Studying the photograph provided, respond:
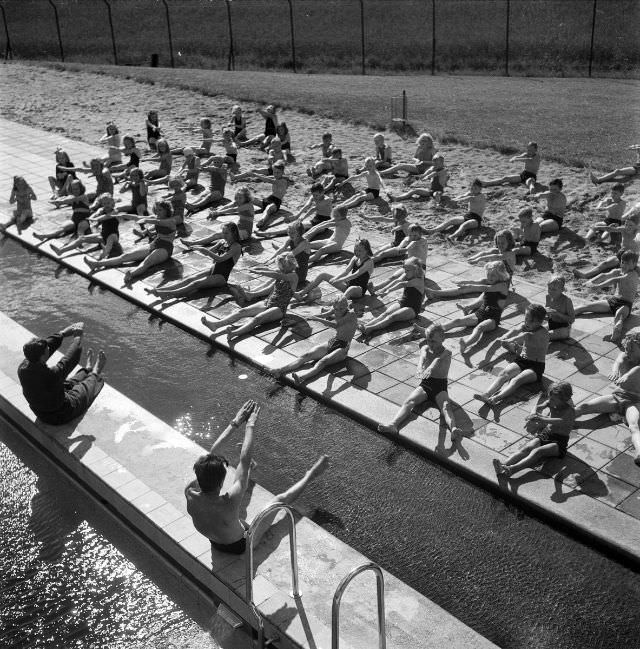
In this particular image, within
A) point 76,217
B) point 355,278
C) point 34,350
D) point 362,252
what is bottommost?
point 355,278

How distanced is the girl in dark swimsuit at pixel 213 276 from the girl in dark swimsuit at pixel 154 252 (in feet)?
2.89

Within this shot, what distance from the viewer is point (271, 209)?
1717cm

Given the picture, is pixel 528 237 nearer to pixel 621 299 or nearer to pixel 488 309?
pixel 621 299

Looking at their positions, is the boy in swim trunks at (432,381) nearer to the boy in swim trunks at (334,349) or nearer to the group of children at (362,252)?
the group of children at (362,252)

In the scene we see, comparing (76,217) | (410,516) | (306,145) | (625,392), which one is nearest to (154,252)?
(76,217)

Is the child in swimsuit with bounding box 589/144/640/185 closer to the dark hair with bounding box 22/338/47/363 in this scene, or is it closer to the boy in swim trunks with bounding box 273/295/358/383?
A: the boy in swim trunks with bounding box 273/295/358/383

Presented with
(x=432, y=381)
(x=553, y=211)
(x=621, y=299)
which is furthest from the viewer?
(x=553, y=211)

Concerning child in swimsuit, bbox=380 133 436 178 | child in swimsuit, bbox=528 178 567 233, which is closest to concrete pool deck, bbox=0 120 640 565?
child in swimsuit, bbox=528 178 567 233

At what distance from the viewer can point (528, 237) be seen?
1455 cm

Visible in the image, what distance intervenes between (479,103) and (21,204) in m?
14.6

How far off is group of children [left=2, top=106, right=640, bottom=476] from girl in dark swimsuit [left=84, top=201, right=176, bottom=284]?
0.02m

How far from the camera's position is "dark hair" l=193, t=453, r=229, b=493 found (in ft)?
22.5

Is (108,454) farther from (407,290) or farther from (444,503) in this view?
(407,290)

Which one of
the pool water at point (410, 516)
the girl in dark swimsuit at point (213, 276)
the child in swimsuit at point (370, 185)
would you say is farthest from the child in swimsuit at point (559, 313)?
the child in swimsuit at point (370, 185)
